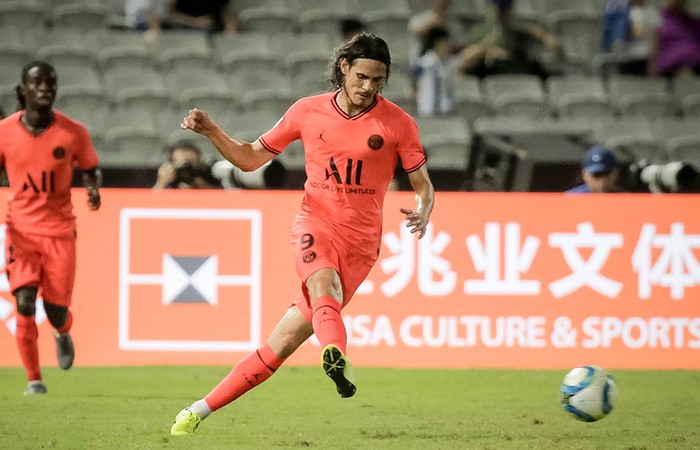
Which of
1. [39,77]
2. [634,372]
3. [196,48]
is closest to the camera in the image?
[39,77]

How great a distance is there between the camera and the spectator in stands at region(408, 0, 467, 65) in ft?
50.5

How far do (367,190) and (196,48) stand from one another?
9.17m

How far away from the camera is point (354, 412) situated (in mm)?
8414

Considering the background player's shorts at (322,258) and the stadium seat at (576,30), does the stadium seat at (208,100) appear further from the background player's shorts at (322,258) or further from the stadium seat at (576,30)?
the background player's shorts at (322,258)

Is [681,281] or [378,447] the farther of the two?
[681,281]

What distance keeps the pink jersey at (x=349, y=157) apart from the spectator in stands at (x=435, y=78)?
7924 millimetres

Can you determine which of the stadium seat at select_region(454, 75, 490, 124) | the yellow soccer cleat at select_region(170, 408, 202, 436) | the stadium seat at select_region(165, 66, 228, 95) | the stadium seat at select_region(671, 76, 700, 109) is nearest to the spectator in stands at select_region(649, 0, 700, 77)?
the stadium seat at select_region(671, 76, 700, 109)

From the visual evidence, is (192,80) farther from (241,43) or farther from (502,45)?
(502,45)

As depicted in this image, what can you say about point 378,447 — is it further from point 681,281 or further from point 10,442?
point 681,281

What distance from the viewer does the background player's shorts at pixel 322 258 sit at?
22.1 ft

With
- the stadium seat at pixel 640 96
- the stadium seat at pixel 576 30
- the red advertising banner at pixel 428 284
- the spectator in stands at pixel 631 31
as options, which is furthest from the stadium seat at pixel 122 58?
the spectator in stands at pixel 631 31

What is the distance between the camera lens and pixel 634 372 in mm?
10617

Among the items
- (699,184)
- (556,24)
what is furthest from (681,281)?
(556,24)

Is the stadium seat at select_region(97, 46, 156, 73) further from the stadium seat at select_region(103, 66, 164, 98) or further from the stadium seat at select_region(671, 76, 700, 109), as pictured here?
the stadium seat at select_region(671, 76, 700, 109)
